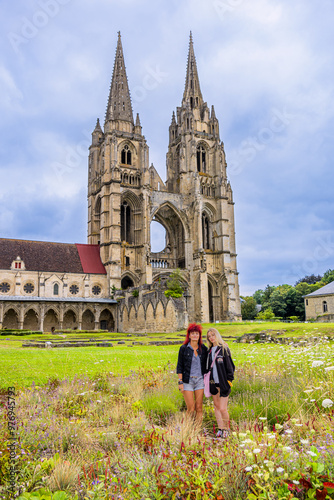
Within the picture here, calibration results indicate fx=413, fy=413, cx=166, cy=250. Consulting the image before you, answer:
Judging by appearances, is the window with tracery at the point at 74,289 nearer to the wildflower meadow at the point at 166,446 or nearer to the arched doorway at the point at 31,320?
the arched doorway at the point at 31,320

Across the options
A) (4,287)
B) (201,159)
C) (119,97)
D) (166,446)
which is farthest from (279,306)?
(166,446)

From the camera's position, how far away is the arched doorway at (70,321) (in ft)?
163

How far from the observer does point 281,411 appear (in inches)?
250

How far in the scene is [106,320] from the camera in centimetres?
5184

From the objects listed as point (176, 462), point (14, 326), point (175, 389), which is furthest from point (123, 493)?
point (14, 326)

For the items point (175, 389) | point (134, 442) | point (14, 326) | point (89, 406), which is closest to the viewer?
point (134, 442)

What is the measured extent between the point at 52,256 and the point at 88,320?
9843mm

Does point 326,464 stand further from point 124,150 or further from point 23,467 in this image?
point 124,150

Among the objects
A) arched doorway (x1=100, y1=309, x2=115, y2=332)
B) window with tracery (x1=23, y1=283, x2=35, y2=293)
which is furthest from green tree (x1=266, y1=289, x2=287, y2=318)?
window with tracery (x1=23, y1=283, x2=35, y2=293)

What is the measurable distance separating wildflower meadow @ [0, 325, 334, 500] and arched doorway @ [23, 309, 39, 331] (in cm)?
4189

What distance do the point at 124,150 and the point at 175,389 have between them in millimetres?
55112

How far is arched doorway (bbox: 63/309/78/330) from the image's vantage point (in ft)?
163

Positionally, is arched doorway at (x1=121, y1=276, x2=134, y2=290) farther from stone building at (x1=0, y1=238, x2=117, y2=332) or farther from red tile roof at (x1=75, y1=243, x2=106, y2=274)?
stone building at (x1=0, y1=238, x2=117, y2=332)

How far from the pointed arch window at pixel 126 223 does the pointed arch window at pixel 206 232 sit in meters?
11.4
